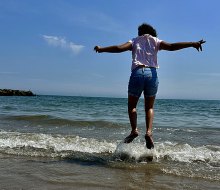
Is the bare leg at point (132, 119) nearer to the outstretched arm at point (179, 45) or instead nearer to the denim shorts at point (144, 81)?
the denim shorts at point (144, 81)

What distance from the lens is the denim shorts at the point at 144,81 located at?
5387mm

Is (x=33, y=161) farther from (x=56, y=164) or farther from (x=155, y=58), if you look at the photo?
(x=155, y=58)

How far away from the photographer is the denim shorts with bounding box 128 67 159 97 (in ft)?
17.7

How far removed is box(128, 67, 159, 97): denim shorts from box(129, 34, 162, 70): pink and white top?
0.09m

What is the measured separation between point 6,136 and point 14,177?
13.3ft

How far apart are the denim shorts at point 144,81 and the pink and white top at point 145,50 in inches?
3.7

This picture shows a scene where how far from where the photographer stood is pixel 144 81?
17.7ft

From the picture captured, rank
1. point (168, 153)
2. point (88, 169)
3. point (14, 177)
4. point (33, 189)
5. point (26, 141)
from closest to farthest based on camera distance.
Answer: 1. point (33, 189)
2. point (14, 177)
3. point (88, 169)
4. point (168, 153)
5. point (26, 141)

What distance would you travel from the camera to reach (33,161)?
5.35 m

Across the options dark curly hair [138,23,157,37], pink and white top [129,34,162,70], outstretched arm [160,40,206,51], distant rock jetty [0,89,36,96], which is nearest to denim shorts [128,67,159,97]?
pink and white top [129,34,162,70]

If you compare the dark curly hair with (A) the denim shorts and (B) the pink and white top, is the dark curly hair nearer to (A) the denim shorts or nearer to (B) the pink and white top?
(B) the pink and white top

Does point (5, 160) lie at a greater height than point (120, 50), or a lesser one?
lesser

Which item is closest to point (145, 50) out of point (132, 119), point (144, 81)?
point (144, 81)

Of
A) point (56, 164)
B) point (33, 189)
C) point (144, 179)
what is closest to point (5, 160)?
point (56, 164)
